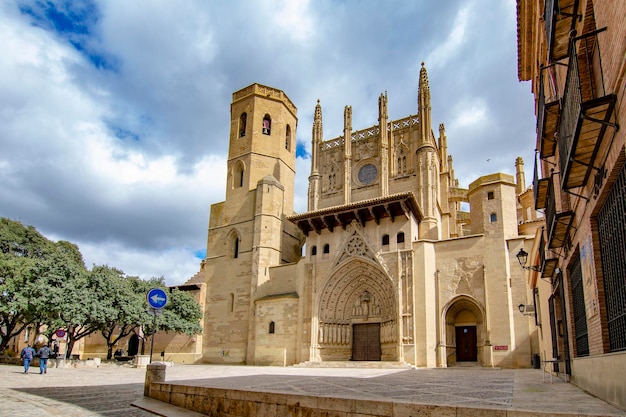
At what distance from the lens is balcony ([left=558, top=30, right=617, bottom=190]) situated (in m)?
4.77

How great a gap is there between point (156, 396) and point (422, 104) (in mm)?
25135

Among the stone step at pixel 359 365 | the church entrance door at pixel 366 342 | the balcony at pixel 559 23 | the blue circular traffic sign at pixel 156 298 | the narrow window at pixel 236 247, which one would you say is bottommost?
the stone step at pixel 359 365

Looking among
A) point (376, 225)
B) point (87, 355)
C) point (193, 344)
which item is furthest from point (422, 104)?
point (87, 355)

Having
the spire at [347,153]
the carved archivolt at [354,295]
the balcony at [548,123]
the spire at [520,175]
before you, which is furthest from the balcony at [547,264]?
the spire at [520,175]

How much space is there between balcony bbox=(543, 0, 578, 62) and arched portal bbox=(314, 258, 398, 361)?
698 inches

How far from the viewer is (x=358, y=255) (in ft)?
82.8

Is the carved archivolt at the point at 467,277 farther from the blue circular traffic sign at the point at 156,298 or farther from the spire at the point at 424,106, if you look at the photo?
the blue circular traffic sign at the point at 156,298

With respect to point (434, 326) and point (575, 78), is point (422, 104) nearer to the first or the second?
point (434, 326)

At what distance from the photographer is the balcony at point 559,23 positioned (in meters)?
6.08

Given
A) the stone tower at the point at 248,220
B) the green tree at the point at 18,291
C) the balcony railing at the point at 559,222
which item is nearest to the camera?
the balcony railing at the point at 559,222

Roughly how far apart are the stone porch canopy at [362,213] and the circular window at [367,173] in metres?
5.94

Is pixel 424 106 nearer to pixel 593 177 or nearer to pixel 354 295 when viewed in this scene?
pixel 354 295

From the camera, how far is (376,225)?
2517 cm

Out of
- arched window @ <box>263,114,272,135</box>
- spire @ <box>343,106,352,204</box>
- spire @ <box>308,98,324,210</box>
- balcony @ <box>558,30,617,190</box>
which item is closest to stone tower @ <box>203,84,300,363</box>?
arched window @ <box>263,114,272,135</box>
